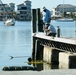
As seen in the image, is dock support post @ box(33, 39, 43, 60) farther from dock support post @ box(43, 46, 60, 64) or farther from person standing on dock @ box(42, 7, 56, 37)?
person standing on dock @ box(42, 7, 56, 37)

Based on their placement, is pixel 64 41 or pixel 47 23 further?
pixel 47 23

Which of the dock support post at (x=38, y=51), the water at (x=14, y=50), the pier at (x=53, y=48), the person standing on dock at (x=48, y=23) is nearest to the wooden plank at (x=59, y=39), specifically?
the pier at (x=53, y=48)

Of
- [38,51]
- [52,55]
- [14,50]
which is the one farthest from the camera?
[14,50]

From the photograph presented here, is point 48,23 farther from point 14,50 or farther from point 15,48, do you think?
point 15,48

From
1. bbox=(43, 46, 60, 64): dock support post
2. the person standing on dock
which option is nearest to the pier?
bbox=(43, 46, 60, 64): dock support post

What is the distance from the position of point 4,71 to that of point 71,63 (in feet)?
26.3

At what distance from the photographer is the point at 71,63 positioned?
59.4ft

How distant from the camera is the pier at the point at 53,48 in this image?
19291 mm

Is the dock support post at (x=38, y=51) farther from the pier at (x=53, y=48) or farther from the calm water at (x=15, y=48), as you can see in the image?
the calm water at (x=15, y=48)

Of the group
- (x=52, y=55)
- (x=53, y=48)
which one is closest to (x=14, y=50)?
(x=53, y=48)

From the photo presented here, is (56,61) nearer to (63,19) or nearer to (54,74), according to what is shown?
(54,74)

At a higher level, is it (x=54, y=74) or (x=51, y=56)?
(x=54, y=74)

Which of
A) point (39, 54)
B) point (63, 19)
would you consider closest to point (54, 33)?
point (39, 54)

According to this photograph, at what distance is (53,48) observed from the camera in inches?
933
